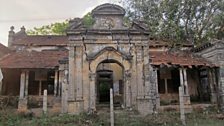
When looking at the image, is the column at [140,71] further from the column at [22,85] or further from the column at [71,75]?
the column at [22,85]

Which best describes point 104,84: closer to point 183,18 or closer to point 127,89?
point 127,89

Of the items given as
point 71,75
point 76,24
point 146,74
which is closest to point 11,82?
point 71,75

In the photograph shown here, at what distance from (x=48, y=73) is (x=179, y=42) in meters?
12.8

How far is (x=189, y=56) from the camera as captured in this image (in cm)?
2125

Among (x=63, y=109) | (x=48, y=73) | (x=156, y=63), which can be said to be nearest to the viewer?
(x=63, y=109)

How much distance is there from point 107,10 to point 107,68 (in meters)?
6.83

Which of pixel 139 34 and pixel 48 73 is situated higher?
pixel 139 34

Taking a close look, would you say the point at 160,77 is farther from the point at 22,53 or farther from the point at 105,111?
the point at 22,53

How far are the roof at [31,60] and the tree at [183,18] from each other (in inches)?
391

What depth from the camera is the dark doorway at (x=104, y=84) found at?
70.2 ft

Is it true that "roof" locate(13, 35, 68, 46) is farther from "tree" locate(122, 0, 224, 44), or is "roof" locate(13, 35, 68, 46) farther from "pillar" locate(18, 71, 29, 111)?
"tree" locate(122, 0, 224, 44)

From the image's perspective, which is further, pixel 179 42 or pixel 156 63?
pixel 179 42

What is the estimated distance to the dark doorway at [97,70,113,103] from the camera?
2141 centimetres

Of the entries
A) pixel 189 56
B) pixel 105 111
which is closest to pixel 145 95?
pixel 105 111
